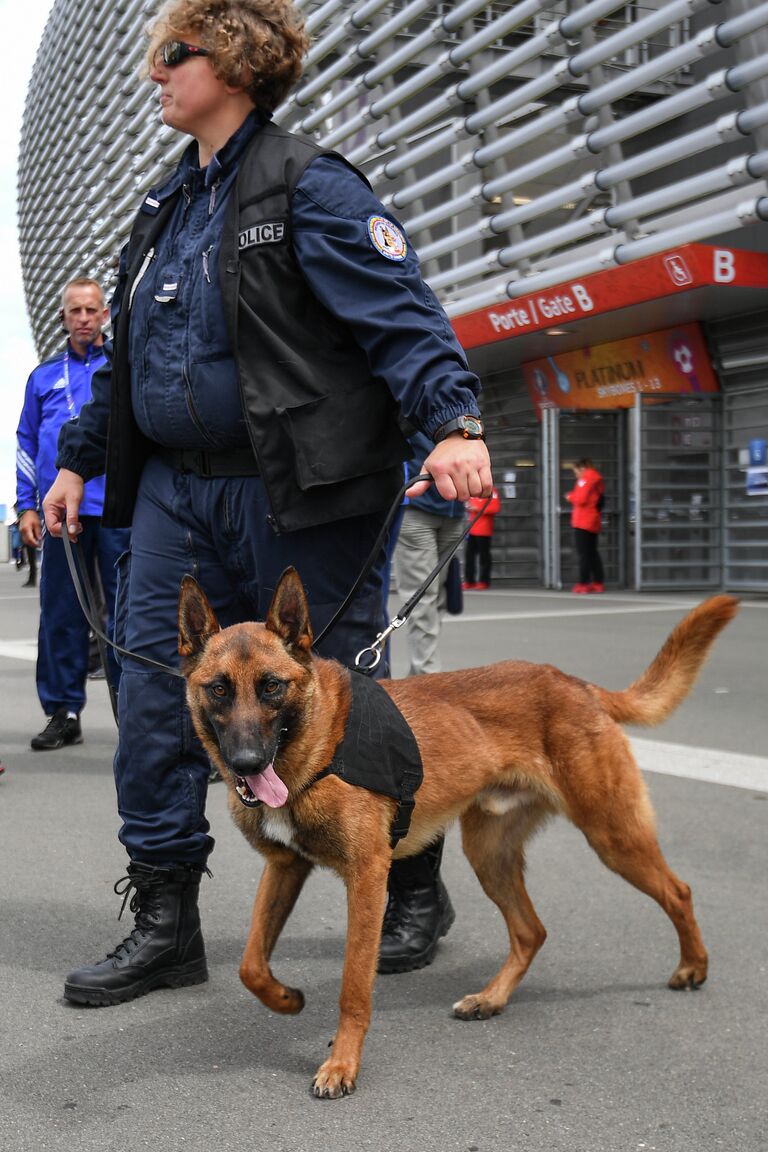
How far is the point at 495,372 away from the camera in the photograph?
2298cm

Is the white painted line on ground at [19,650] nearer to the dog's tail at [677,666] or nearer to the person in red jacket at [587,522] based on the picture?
the dog's tail at [677,666]

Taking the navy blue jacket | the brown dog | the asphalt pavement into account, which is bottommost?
the asphalt pavement

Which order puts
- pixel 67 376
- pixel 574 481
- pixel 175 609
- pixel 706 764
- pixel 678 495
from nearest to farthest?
1. pixel 175 609
2. pixel 706 764
3. pixel 67 376
4. pixel 678 495
5. pixel 574 481

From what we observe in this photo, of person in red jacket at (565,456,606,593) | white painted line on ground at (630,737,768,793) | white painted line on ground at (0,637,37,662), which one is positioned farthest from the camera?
person in red jacket at (565,456,606,593)

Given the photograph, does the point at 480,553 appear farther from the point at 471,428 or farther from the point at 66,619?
the point at 471,428

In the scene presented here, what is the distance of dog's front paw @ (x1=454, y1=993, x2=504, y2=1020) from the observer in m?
3.26

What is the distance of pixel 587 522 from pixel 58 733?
1301 centimetres

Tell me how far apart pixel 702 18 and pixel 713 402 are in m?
5.60

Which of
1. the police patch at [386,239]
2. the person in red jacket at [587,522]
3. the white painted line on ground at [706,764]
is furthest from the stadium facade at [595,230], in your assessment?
the police patch at [386,239]

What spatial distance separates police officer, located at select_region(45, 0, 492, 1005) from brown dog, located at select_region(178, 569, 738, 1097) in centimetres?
36

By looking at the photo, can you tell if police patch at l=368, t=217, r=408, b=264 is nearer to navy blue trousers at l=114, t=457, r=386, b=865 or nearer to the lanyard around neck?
navy blue trousers at l=114, t=457, r=386, b=865

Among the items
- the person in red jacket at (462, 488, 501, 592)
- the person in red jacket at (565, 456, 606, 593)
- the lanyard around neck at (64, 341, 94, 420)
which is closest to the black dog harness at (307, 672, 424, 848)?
the lanyard around neck at (64, 341, 94, 420)

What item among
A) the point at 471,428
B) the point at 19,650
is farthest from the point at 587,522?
the point at 471,428

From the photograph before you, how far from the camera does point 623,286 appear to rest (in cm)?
1585
